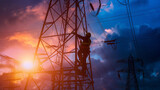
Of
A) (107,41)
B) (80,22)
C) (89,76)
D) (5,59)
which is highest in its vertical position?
(5,59)

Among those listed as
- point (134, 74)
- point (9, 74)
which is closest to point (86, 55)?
point (9, 74)

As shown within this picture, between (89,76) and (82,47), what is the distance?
10.2 feet

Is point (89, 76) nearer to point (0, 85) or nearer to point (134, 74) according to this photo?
point (134, 74)

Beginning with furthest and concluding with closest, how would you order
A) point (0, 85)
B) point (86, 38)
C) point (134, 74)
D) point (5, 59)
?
point (5, 59) < point (134, 74) < point (0, 85) < point (86, 38)

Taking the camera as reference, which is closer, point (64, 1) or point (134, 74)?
point (64, 1)

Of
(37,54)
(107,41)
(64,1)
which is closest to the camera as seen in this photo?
(37,54)

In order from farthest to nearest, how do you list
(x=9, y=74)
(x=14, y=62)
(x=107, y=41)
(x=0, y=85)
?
1. (x=14, y=62)
2. (x=0, y=85)
3. (x=9, y=74)
4. (x=107, y=41)

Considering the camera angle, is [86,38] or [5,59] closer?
[86,38]

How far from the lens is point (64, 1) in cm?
1205

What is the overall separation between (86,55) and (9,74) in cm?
2862

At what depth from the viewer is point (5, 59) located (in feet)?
146

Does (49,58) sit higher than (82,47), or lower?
lower

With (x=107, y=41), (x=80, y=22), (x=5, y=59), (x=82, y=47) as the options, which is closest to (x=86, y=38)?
(x=82, y=47)

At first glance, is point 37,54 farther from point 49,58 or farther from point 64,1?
point 64,1
